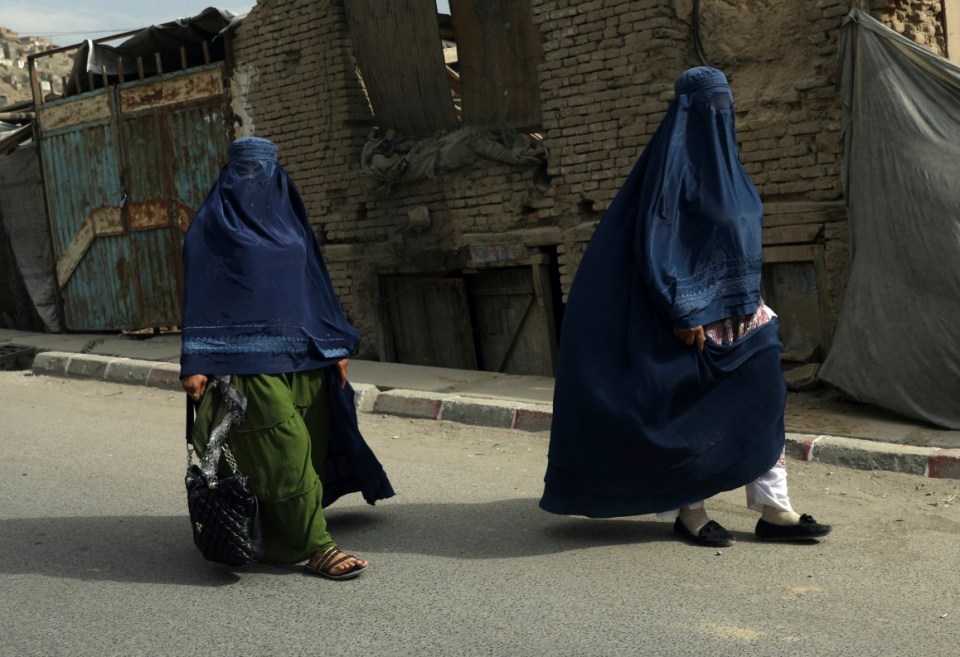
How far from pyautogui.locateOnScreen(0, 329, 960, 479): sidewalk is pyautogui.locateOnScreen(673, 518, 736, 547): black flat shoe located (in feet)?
A: 5.43

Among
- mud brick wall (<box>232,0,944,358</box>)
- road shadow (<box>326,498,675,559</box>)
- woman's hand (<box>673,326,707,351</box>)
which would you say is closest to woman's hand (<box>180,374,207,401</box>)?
road shadow (<box>326,498,675,559</box>)

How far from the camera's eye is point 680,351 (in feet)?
14.0

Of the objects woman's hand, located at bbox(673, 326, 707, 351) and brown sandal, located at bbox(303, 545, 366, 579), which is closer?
brown sandal, located at bbox(303, 545, 366, 579)

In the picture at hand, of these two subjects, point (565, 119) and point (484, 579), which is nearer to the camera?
point (484, 579)

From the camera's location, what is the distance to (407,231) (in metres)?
9.77

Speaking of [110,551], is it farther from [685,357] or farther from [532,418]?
[532,418]

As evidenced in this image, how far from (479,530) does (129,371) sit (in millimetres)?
6039

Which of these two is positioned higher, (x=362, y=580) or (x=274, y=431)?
Answer: (x=274, y=431)

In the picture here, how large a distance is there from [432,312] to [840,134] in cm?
416

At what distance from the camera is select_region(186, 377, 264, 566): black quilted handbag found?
158 inches

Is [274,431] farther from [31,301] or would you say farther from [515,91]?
[31,301]

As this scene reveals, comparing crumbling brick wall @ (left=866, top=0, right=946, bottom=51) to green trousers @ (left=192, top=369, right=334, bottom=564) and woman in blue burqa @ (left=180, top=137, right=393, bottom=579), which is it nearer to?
woman in blue burqa @ (left=180, top=137, right=393, bottom=579)

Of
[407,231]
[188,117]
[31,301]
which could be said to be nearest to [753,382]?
[407,231]

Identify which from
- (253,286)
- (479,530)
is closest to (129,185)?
(253,286)
